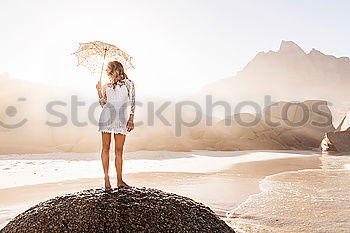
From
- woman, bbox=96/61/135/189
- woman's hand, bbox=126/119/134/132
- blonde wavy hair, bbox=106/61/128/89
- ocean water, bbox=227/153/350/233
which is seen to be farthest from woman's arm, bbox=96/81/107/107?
ocean water, bbox=227/153/350/233

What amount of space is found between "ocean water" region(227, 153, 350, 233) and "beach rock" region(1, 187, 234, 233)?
5.38 ft

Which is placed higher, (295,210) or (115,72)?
(115,72)

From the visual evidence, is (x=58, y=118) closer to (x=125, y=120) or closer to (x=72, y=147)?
(x=72, y=147)

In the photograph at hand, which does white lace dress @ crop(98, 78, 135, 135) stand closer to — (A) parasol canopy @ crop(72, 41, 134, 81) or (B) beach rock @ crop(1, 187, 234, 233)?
(A) parasol canopy @ crop(72, 41, 134, 81)

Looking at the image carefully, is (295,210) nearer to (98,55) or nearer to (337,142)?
(98,55)

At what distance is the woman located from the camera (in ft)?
13.1

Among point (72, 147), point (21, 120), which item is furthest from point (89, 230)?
point (21, 120)

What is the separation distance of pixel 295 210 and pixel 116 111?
4.17 meters

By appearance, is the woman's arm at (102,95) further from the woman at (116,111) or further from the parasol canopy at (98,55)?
the parasol canopy at (98,55)

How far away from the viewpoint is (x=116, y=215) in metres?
3.06

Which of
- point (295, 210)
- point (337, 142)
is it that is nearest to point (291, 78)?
point (337, 142)

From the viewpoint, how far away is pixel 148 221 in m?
3.07

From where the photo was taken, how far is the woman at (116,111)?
13.1ft

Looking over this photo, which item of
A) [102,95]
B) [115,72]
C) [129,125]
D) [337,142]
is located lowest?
[337,142]
